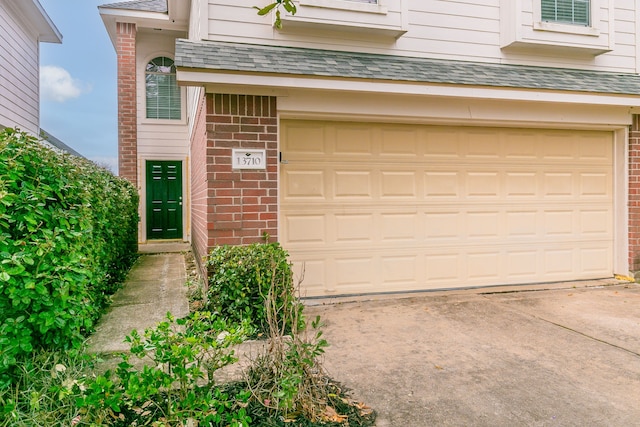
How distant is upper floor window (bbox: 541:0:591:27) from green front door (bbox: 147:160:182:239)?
804cm

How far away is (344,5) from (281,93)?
1.38 m

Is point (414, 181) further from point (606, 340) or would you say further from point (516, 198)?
point (606, 340)

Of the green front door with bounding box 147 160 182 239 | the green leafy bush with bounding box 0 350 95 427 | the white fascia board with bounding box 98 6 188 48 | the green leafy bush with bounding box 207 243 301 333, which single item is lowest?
the green leafy bush with bounding box 0 350 95 427

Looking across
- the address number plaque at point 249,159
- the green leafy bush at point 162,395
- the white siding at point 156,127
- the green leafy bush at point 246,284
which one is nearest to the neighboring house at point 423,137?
the address number plaque at point 249,159

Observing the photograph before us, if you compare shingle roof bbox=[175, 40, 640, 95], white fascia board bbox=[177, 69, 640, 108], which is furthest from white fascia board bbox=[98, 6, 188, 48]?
white fascia board bbox=[177, 69, 640, 108]

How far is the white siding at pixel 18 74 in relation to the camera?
314 inches

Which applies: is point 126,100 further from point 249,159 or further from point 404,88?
point 404,88

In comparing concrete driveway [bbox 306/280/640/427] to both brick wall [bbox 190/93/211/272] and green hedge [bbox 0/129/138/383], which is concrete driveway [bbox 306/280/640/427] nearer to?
brick wall [bbox 190/93/211/272]

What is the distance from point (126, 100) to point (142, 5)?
6.98 ft

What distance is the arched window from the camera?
10102 mm

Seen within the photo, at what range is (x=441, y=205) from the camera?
551cm

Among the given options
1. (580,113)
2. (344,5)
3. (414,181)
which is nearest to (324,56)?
(344,5)

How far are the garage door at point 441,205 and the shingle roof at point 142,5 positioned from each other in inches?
248

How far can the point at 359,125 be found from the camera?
16.9 feet
